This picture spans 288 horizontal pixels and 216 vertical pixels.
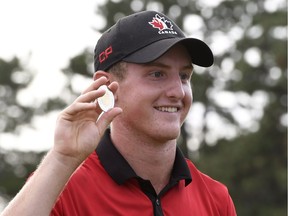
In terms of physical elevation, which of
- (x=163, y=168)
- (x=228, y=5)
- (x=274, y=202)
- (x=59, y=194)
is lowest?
(x=274, y=202)

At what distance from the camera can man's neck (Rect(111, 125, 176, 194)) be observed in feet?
13.6

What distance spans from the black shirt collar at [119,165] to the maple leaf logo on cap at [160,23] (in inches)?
26.3

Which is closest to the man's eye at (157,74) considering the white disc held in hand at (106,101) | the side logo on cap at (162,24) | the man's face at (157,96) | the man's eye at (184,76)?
the man's face at (157,96)

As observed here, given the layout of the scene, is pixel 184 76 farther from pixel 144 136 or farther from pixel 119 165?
pixel 119 165

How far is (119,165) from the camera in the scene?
409 centimetres

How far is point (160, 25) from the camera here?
4297 mm

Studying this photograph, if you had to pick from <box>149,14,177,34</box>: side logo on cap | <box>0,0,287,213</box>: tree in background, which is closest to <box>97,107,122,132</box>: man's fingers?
<box>149,14,177,34</box>: side logo on cap

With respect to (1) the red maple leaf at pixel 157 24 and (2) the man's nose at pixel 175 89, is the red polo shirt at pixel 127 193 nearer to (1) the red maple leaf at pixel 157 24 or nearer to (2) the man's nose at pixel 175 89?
(2) the man's nose at pixel 175 89

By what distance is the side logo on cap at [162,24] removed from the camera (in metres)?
4.27

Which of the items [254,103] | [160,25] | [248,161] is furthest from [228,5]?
[160,25]

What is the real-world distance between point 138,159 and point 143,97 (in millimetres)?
365

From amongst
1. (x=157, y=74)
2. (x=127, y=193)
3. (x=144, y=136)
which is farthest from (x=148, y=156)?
(x=157, y=74)

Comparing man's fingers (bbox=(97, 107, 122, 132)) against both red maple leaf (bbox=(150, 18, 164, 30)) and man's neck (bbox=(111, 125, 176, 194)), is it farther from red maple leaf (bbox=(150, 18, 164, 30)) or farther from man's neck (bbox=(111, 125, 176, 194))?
red maple leaf (bbox=(150, 18, 164, 30))

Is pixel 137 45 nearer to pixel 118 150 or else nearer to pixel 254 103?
pixel 118 150
